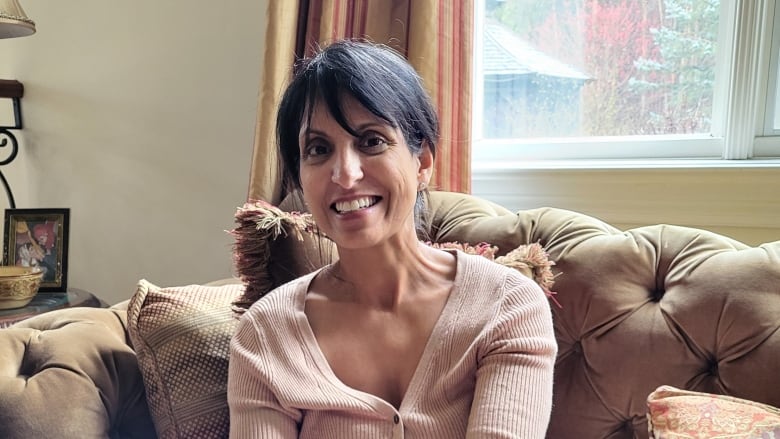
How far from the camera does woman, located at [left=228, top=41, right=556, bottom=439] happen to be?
0.92 m

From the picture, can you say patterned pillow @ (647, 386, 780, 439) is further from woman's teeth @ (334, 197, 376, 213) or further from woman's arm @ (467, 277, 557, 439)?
woman's teeth @ (334, 197, 376, 213)

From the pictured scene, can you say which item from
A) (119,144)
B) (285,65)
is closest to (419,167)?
(285,65)

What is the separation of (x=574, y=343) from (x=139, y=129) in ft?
5.80

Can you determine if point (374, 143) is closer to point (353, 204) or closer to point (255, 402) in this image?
point (353, 204)

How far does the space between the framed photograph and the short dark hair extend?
3.65 ft

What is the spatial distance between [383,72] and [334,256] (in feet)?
1.39

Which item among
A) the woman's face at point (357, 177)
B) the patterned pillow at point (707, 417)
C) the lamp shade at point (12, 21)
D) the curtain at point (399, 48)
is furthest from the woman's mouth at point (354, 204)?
the lamp shade at point (12, 21)

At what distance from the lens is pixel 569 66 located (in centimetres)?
180

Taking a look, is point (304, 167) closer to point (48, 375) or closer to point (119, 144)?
point (48, 375)

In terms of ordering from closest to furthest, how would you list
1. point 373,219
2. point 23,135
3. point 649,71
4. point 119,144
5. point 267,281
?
point 373,219 < point 267,281 < point 649,71 < point 119,144 < point 23,135

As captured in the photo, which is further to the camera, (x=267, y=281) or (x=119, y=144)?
(x=119, y=144)

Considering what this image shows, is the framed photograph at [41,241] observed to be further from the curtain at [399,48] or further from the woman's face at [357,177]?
the woman's face at [357,177]

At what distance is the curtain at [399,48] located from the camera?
5.25ft

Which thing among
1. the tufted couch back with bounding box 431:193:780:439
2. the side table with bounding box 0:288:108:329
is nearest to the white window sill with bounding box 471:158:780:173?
the tufted couch back with bounding box 431:193:780:439
